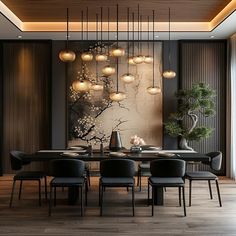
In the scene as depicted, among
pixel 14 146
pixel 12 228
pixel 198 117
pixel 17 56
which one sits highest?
pixel 17 56

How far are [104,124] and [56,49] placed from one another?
186 centimetres

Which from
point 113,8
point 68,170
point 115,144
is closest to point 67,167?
point 68,170

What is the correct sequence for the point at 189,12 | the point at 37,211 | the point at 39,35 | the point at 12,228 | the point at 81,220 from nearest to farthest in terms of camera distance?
the point at 12,228 → the point at 81,220 → the point at 37,211 → the point at 189,12 → the point at 39,35

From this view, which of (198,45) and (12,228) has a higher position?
(198,45)

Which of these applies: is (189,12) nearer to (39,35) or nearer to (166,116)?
(166,116)

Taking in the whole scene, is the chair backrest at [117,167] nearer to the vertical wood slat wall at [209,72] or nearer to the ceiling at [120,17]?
the ceiling at [120,17]

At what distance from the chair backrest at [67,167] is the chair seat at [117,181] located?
13.7 inches

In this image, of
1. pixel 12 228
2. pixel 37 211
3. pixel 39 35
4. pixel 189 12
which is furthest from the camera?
pixel 39 35

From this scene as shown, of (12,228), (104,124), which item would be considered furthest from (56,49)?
(12,228)

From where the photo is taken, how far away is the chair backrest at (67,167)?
512 centimetres

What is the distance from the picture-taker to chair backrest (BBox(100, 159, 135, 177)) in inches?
201

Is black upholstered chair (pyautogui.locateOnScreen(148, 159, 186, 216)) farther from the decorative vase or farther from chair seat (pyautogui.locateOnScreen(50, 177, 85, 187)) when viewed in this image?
the decorative vase

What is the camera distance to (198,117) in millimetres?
8156

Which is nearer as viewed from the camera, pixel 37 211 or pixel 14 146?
pixel 37 211
